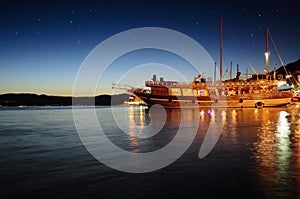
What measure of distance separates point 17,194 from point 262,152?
8.63m

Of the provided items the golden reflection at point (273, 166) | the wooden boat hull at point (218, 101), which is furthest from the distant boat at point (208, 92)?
the golden reflection at point (273, 166)

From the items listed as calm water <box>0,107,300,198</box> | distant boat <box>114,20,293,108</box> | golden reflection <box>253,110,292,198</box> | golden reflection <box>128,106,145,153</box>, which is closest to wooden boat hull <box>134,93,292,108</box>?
distant boat <box>114,20,293,108</box>

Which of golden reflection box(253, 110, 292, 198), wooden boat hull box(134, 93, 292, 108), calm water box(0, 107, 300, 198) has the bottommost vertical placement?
calm water box(0, 107, 300, 198)

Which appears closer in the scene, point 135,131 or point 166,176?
point 166,176

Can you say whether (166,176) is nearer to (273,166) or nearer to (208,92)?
(273,166)

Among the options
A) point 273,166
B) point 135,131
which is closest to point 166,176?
point 273,166

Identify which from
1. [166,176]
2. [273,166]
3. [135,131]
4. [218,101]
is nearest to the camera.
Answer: [166,176]

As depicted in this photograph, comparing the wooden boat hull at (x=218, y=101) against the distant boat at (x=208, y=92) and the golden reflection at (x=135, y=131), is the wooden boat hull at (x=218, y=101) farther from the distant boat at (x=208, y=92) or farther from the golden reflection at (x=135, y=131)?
the golden reflection at (x=135, y=131)

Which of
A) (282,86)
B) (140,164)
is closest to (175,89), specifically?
(282,86)

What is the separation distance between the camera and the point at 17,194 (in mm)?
6113

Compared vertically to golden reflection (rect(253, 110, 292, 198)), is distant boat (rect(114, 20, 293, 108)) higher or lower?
higher

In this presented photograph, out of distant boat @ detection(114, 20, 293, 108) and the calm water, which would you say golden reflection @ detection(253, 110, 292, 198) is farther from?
distant boat @ detection(114, 20, 293, 108)

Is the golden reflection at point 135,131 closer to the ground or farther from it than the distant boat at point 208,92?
closer to the ground

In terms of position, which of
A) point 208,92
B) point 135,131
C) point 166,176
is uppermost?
point 208,92
